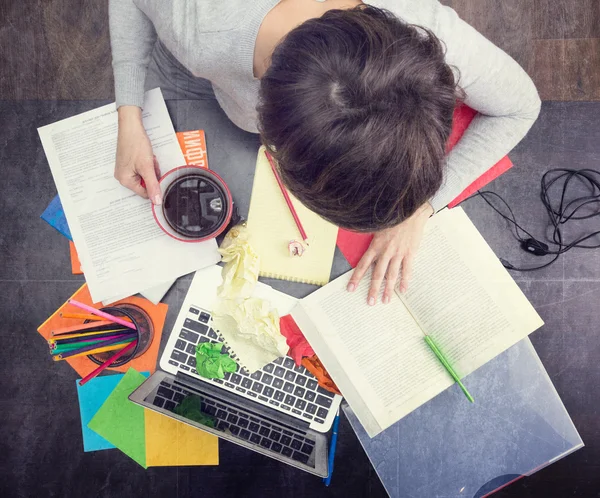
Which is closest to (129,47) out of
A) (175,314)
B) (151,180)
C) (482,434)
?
(151,180)

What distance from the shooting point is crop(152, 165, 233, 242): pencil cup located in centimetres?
64

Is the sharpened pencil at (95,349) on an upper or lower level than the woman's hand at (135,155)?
lower

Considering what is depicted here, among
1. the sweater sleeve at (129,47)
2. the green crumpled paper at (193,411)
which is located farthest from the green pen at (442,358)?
the sweater sleeve at (129,47)

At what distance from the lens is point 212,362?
2.17 feet

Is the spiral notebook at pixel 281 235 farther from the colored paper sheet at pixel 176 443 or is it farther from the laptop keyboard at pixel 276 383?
the colored paper sheet at pixel 176 443

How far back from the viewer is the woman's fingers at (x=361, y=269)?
67 centimetres

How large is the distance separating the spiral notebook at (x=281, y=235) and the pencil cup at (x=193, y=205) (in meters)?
0.06

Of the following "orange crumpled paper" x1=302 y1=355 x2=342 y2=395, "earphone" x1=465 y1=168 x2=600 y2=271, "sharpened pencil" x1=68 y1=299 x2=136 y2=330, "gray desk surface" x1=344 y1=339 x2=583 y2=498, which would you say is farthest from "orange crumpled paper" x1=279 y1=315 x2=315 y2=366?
"earphone" x1=465 y1=168 x2=600 y2=271

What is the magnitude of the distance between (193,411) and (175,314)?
5.9 inches

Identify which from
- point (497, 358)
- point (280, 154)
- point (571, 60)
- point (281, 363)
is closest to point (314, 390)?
point (281, 363)

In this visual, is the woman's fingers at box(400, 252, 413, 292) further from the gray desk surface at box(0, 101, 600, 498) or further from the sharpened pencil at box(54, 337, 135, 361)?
the sharpened pencil at box(54, 337, 135, 361)

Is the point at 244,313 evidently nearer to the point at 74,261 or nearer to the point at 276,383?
the point at 276,383

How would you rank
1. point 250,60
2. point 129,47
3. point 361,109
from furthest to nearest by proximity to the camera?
point 129,47 → point 250,60 → point 361,109

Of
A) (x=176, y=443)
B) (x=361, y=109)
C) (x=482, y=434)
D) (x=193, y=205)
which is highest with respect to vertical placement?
(x=361, y=109)
